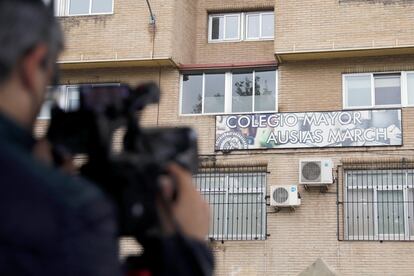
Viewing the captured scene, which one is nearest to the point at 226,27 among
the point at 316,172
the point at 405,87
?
the point at 405,87

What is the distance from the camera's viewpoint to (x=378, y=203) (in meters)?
16.0

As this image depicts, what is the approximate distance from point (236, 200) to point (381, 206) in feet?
10.4

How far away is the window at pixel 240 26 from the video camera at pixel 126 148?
696 inches

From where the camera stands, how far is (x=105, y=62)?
17.8 meters

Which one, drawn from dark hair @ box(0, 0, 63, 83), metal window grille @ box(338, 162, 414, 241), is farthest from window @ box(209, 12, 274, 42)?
dark hair @ box(0, 0, 63, 83)

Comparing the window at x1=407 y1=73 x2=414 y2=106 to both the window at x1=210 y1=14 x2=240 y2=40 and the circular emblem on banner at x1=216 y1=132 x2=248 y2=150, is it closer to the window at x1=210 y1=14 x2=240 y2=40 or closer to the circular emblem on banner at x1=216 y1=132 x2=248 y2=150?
the circular emblem on banner at x1=216 y1=132 x2=248 y2=150

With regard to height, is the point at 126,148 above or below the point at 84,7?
below

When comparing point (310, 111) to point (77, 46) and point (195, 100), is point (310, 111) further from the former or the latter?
point (77, 46)

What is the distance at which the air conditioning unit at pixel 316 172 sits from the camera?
15.9 meters

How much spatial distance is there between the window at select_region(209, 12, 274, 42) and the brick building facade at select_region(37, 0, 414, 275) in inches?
28.5

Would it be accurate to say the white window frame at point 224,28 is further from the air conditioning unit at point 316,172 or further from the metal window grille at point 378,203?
the metal window grille at point 378,203

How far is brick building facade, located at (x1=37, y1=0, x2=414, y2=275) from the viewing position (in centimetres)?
1602

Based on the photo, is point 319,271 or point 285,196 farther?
point 285,196

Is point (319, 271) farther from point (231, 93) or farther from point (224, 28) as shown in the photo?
point (224, 28)
